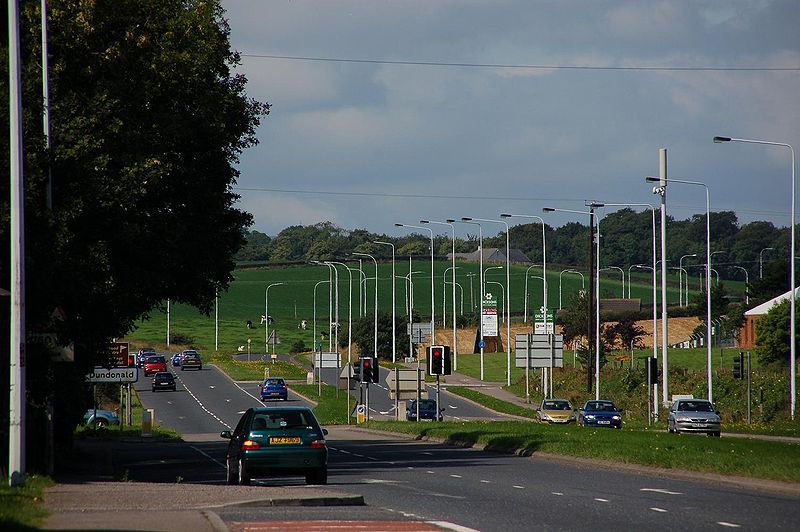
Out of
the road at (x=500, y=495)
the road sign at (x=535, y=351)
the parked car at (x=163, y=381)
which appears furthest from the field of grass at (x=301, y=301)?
the road at (x=500, y=495)

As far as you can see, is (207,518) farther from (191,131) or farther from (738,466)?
(191,131)

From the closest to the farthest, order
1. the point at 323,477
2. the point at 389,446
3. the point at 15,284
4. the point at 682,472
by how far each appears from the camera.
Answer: the point at 15,284 < the point at 323,477 < the point at 682,472 < the point at 389,446

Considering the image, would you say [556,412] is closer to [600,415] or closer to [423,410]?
[600,415]

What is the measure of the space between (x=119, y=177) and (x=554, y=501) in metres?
13.5

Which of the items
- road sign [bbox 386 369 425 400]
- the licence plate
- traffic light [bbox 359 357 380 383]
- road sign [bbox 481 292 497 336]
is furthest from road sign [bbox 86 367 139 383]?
road sign [bbox 481 292 497 336]

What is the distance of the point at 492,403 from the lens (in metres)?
82.9

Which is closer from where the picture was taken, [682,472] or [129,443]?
[682,472]

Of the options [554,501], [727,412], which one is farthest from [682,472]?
[727,412]

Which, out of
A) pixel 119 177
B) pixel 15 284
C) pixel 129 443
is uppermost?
pixel 119 177

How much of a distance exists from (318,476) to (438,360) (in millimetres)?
25977

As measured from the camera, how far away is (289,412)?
80.4 feet

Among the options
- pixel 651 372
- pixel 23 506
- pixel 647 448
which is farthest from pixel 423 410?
pixel 23 506

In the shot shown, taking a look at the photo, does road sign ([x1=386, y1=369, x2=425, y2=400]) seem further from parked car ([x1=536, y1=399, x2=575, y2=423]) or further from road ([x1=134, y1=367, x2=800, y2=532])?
road ([x1=134, y1=367, x2=800, y2=532])

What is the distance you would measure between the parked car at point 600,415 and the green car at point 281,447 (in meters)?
32.3
